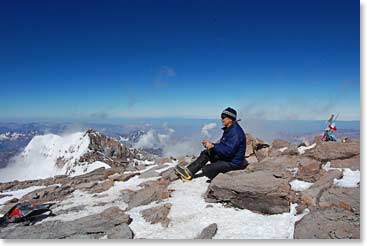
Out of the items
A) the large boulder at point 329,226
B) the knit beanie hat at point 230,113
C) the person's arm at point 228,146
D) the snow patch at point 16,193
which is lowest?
the snow patch at point 16,193

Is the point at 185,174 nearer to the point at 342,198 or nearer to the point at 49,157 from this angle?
the point at 342,198

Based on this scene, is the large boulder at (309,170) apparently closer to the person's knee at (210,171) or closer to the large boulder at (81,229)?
the person's knee at (210,171)

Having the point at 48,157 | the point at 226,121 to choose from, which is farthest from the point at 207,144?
the point at 48,157

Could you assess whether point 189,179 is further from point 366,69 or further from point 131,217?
point 366,69

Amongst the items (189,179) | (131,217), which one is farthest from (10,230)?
(189,179)

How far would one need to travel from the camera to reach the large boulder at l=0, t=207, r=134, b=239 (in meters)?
5.53

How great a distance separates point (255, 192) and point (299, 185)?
1.24 metres

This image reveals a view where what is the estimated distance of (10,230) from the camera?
19.8 ft

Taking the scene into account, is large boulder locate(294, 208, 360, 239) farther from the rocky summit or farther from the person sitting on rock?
the person sitting on rock

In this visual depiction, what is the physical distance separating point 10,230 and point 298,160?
21.7 ft

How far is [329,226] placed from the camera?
4.86 metres

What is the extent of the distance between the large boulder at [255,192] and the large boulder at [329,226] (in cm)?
66

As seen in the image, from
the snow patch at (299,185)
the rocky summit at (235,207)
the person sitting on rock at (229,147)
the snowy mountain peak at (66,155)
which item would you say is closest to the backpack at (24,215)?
the rocky summit at (235,207)

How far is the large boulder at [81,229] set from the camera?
18.1 ft
